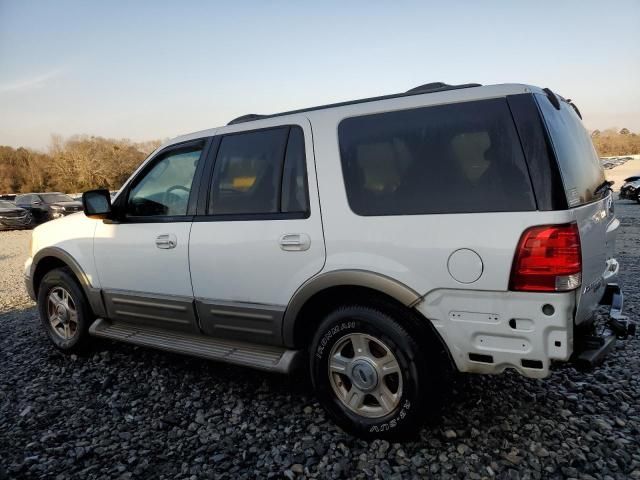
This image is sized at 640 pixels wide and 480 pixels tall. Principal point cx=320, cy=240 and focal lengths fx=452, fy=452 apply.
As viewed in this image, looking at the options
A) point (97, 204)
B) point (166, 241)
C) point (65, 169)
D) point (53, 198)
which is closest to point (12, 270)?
point (97, 204)

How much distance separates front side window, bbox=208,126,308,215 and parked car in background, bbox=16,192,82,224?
20412mm

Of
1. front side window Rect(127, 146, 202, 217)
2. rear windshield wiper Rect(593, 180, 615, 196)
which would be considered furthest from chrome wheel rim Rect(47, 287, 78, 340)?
rear windshield wiper Rect(593, 180, 615, 196)

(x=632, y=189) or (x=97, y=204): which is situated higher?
(x=97, y=204)

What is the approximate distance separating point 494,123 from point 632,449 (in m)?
1.93

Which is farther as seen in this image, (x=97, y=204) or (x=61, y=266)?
(x=61, y=266)

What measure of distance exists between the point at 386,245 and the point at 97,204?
2.46m

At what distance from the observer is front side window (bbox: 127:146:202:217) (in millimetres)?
3465

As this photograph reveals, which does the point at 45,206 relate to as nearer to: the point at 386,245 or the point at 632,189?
the point at 386,245

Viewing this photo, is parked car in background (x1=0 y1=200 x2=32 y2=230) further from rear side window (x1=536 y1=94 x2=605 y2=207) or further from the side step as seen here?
rear side window (x1=536 y1=94 x2=605 y2=207)

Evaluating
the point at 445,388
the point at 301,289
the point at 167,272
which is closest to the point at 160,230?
the point at 167,272

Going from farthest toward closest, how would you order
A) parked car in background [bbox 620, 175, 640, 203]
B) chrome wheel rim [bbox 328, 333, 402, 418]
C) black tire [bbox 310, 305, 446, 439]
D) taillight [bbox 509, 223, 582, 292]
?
parked car in background [bbox 620, 175, 640, 203]
chrome wheel rim [bbox 328, 333, 402, 418]
black tire [bbox 310, 305, 446, 439]
taillight [bbox 509, 223, 582, 292]

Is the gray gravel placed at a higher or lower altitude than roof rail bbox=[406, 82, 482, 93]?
lower

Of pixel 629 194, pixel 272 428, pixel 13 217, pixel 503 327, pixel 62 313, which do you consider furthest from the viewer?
pixel 13 217

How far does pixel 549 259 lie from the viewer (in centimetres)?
213
